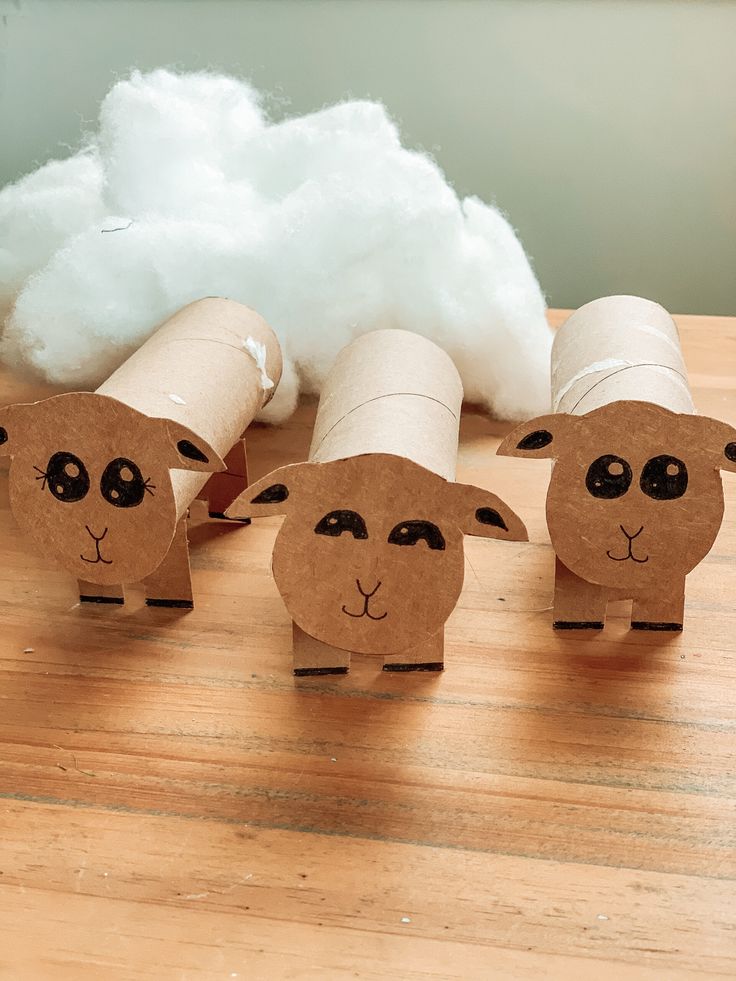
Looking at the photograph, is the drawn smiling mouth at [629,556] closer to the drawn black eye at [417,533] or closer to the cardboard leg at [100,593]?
the drawn black eye at [417,533]

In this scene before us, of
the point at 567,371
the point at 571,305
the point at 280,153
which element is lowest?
the point at 571,305

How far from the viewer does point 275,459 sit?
4.68ft

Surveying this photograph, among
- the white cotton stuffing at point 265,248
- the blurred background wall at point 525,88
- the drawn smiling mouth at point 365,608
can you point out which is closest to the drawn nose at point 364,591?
the drawn smiling mouth at point 365,608

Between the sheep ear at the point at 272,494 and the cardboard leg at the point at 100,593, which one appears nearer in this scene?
the sheep ear at the point at 272,494

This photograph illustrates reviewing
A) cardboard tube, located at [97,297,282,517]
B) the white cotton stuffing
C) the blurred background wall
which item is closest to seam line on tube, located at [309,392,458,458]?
cardboard tube, located at [97,297,282,517]

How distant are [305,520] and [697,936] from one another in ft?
1.39

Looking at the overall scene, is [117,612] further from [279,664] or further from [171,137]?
[171,137]

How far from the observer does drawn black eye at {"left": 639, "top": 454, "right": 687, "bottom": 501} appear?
0.97m

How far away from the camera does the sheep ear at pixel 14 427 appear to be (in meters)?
0.99

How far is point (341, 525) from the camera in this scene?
92 cm

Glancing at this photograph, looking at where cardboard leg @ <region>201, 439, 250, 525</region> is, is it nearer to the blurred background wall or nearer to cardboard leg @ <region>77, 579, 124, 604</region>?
cardboard leg @ <region>77, 579, 124, 604</region>

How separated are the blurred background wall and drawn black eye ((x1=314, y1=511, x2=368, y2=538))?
1294 mm

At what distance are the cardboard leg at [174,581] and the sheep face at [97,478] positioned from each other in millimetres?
78

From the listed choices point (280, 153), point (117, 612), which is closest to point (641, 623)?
point (117, 612)
